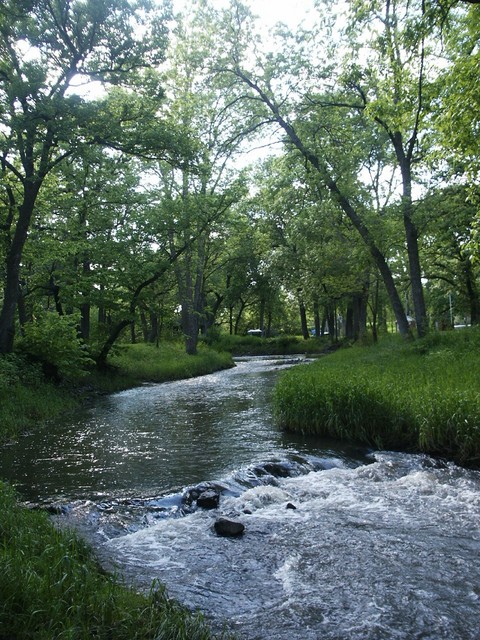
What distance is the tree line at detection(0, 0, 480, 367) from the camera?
45.4 feet

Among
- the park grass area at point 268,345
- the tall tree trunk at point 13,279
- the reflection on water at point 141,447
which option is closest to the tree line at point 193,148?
the tall tree trunk at point 13,279

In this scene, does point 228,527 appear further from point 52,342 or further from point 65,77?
point 65,77

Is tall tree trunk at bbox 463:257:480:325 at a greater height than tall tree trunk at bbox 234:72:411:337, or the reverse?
tall tree trunk at bbox 234:72:411:337

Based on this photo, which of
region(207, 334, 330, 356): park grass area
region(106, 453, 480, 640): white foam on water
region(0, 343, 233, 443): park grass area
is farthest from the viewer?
region(207, 334, 330, 356): park grass area

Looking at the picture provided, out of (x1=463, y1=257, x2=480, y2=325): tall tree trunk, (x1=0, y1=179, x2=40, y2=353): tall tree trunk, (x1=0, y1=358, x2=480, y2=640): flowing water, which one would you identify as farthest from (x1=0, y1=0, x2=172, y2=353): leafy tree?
(x1=463, y1=257, x2=480, y2=325): tall tree trunk

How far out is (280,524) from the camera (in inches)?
234

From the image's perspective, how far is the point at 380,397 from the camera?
995 centimetres

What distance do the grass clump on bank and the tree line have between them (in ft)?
27.9

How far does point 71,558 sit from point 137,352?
24275 millimetres

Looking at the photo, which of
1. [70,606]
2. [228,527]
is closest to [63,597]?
[70,606]

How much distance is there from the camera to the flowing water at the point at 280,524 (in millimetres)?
3986

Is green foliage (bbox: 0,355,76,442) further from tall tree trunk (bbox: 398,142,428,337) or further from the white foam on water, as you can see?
tall tree trunk (bbox: 398,142,428,337)

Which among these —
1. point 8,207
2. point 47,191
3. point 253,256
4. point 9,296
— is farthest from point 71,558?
point 253,256

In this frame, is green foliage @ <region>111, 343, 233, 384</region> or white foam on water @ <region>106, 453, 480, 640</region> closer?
white foam on water @ <region>106, 453, 480, 640</region>
